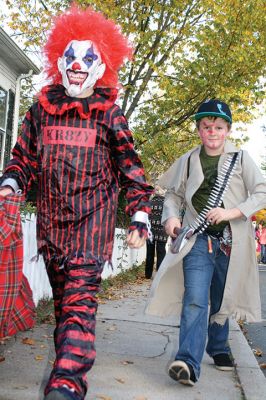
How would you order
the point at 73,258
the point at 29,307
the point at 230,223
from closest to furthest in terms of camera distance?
1. the point at 73,258
2. the point at 29,307
3. the point at 230,223

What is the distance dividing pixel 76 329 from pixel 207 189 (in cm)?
173

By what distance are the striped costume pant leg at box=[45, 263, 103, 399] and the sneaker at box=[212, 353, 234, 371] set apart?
5.85 ft

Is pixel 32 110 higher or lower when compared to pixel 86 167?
higher

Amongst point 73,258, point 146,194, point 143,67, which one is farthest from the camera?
point 143,67

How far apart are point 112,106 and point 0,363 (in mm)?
2059

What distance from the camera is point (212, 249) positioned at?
421cm

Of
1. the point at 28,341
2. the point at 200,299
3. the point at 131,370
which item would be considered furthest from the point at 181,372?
the point at 28,341

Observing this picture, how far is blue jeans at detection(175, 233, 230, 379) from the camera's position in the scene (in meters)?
3.90

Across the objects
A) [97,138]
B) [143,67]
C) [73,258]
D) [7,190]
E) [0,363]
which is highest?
[143,67]

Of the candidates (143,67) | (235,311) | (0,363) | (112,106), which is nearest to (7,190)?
(112,106)

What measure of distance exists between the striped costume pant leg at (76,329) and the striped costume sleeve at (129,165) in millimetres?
426

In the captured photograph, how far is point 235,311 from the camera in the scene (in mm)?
4383

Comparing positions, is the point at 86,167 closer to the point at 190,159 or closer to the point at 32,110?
the point at 32,110

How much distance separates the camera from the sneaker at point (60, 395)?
261cm
